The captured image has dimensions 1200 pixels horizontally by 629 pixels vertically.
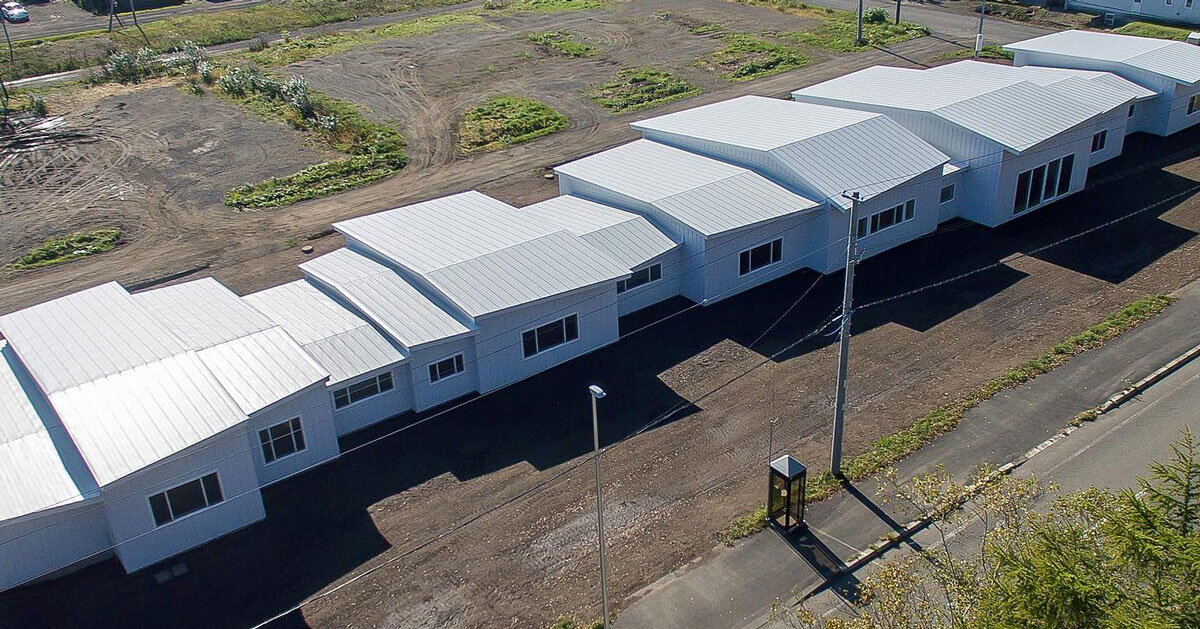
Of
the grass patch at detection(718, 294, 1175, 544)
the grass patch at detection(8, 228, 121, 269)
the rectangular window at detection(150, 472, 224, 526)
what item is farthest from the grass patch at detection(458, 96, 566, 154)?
the grass patch at detection(718, 294, 1175, 544)

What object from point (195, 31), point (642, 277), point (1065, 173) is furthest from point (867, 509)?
point (195, 31)

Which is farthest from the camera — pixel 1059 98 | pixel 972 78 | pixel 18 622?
pixel 972 78

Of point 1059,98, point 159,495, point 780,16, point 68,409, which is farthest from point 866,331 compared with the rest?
point 780,16

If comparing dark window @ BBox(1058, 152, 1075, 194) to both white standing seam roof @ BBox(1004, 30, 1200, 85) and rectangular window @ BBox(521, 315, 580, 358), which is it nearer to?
white standing seam roof @ BBox(1004, 30, 1200, 85)

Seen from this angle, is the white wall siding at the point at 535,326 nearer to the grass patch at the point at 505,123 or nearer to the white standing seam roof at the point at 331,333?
the white standing seam roof at the point at 331,333

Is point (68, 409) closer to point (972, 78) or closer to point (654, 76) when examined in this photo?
point (972, 78)
